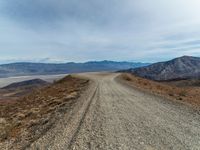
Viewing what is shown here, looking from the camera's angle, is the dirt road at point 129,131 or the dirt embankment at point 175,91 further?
the dirt embankment at point 175,91

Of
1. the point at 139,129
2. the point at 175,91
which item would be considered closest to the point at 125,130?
the point at 139,129

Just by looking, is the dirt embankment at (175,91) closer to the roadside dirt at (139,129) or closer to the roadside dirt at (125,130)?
the roadside dirt at (139,129)

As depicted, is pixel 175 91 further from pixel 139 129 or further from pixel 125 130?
pixel 125 130

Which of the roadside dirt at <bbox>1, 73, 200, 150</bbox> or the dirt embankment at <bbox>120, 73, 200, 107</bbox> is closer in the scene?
the roadside dirt at <bbox>1, 73, 200, 150</bbox>

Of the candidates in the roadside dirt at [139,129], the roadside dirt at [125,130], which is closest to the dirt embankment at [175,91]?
the roadside dirt at [139,129]

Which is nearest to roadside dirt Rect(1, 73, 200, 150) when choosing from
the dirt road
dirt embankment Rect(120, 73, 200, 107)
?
the dirt road

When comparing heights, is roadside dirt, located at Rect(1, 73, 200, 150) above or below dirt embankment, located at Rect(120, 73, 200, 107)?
above

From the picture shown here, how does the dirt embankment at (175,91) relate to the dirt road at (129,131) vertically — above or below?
below

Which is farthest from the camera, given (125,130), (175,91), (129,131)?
(175,91)

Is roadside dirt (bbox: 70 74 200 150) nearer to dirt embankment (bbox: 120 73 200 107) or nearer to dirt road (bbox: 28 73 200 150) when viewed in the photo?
dirt road (bbox: 28 73 200 150)

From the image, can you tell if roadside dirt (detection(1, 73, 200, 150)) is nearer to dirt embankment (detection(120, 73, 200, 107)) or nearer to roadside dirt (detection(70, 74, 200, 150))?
roadside dirt (detection(70, 74, 200, 150))

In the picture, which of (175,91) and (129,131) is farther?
(175,91)

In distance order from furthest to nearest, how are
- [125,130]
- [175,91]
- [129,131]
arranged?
1. [175,91]
2. [125,130]
3. [129,131]

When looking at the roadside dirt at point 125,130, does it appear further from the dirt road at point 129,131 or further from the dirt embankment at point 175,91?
the dirt embankment at point 175,91
